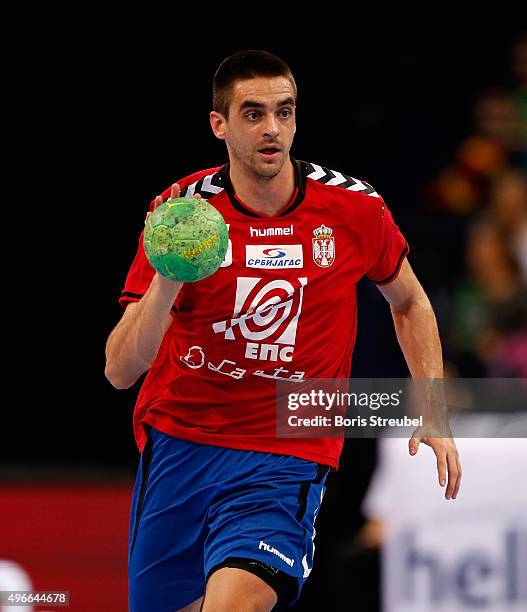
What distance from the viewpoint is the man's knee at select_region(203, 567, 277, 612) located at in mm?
4531

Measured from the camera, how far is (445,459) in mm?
5102

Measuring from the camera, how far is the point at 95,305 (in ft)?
31.0

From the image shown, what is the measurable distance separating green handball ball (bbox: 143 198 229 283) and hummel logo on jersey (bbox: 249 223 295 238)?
60 centimetres

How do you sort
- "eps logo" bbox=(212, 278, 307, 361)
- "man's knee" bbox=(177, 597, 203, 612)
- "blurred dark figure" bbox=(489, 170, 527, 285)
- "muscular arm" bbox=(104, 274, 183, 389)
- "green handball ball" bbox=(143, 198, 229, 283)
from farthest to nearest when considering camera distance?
1. "blurred dark figure" bbox=(489, 170, 527, 285)
2. "man's knee" bbox=(177, 597, 203, 612)
3. "eps logo" bbox=(212, 278, 307, 361)
4. "muscular arm" bbox=(104, 274, 183, 389)
5. "green handball ball" bbox=(143, 198, 229, 283)

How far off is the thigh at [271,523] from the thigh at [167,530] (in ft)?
0.49

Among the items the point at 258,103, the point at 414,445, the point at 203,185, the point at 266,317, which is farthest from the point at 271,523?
the point at 258,103

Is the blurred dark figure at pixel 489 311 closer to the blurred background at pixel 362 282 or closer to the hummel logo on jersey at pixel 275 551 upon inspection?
the blurred background at pixel 362 282

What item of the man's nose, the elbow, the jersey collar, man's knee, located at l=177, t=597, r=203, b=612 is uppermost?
the man's nose

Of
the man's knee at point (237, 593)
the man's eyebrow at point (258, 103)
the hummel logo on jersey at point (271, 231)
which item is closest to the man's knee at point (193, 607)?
the man's knee at point (237, 593)

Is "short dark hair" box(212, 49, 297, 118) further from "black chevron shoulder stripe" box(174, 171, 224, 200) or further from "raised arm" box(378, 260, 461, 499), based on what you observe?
"raised arm" box(378, 260, 461, 499)

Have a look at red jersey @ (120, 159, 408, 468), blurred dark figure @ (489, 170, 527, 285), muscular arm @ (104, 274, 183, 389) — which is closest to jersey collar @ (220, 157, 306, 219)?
red jersey @ (120, 159, 408, 468)

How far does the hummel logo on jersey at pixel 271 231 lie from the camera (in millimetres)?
5121

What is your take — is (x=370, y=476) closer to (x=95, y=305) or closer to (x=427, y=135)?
(x=95, y=305)

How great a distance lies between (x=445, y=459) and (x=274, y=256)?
3.48ft
